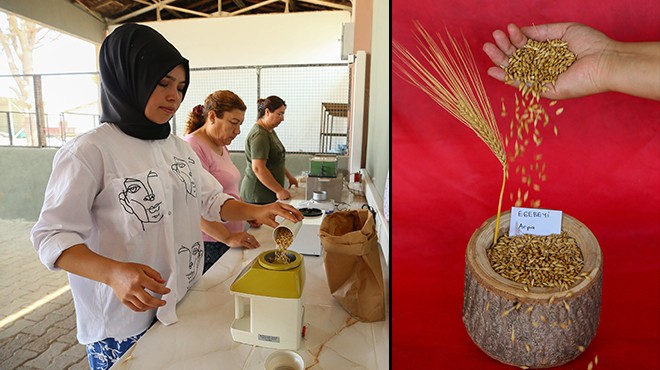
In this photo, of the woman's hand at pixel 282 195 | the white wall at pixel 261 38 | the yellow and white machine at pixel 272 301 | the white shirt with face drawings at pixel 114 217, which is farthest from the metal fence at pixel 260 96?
the yellow and white machine at pixel 272 301

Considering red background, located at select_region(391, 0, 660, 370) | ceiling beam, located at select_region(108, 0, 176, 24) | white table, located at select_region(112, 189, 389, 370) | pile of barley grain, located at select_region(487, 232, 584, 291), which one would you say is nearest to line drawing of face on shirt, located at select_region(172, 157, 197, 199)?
white table, located at select_region(112, 189, 389, 370)

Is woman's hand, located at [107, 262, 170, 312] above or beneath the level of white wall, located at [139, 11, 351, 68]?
beneath

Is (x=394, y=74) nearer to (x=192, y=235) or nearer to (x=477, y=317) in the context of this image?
(x=477, y=317)

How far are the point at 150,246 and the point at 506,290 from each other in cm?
93

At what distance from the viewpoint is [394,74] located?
469 millimetres

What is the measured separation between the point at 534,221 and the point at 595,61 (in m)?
0.17

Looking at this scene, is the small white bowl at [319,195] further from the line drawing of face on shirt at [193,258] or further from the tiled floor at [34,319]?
the tiled floor at [34,319]

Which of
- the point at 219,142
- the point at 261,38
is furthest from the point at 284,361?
the point at 261,38

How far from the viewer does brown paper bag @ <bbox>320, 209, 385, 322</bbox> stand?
34.9 inches

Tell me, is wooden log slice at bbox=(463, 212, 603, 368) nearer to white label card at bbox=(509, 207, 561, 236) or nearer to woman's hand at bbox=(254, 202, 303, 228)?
white label card at bbox=(509, 207, 561, 236)

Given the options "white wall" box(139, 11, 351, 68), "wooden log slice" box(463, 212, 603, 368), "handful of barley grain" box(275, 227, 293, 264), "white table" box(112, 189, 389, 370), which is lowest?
"white table" box(112, 189, 389, 370)

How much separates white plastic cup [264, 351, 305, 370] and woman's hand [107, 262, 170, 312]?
10.3 inches

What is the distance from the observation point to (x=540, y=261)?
1.20ft

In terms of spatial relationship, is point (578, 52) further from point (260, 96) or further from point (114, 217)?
point (260, 96)
